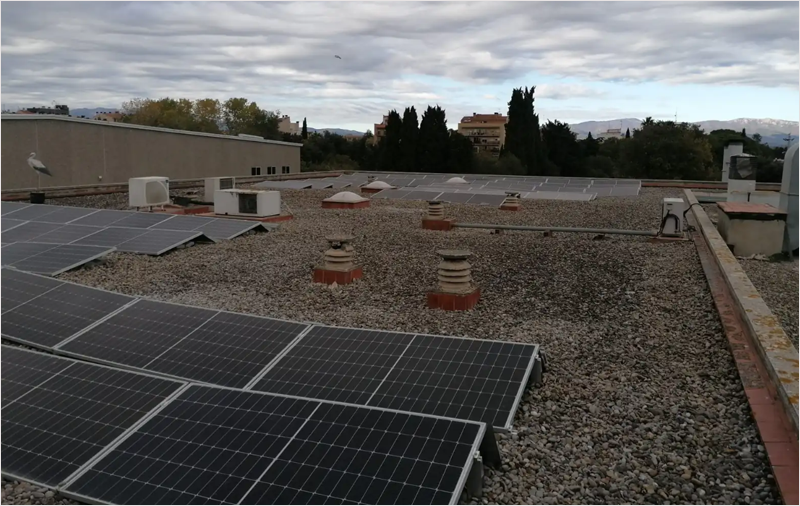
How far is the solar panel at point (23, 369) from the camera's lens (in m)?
5.38

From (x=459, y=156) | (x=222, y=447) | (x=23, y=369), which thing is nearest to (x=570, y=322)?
(x=222, y=447)

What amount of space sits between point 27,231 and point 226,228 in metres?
3.57

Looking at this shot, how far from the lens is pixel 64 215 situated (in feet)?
44.7

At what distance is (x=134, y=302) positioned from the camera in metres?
7.36

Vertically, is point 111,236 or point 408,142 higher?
point 408,142

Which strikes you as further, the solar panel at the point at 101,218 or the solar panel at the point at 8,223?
the solar panel at the point at 101,218

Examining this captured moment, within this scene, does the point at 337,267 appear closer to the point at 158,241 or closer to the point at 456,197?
the point at 158,241

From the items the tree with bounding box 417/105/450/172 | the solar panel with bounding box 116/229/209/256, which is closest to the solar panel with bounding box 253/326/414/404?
the solar panel with bounding box 116/229/209/256

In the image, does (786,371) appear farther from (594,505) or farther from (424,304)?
(424,304)

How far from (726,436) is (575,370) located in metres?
1.53

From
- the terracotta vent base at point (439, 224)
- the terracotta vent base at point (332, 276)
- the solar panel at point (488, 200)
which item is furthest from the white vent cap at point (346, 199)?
the terracotta vent base at point (332, 276)

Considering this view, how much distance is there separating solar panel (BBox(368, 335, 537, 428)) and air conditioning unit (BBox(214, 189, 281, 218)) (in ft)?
34.0

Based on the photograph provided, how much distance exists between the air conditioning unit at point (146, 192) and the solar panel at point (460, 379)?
41.1 feet

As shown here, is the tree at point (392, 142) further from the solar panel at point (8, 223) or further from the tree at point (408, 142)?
the solar panel at point (8, 223)
